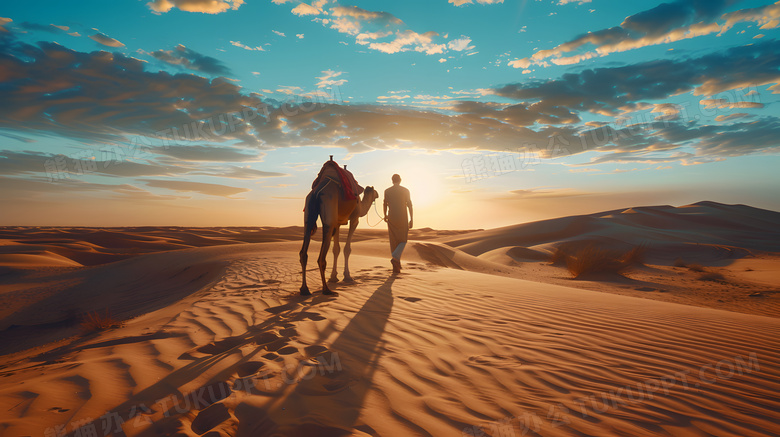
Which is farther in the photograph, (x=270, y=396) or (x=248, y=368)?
(x=248, y=368)

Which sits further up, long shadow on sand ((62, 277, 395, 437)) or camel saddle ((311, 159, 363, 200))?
camel saddle ((311, 159, 363, 200))

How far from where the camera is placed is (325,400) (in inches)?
98.6

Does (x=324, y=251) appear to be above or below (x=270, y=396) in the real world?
above

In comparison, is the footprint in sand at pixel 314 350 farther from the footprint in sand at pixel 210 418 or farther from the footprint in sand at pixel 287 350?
the footprint in sand at pixel 210 418

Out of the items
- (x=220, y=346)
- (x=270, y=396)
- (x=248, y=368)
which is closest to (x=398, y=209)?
(x=220, y=346)

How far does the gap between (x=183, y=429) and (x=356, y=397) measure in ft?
3.48

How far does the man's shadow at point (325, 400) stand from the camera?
2.18 metres

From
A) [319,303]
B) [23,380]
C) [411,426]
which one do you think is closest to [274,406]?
[411,426]

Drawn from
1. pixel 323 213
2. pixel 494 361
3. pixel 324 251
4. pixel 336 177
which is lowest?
pixel 494 361

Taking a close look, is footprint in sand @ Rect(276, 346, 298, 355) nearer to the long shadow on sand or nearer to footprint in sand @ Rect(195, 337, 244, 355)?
the long shadow on sand

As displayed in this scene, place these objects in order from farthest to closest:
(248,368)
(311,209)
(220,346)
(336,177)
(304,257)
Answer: (336,177)
(311,209)
(304,257)
(220,346)
(248,368)

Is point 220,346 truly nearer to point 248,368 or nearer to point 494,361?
point 248,368

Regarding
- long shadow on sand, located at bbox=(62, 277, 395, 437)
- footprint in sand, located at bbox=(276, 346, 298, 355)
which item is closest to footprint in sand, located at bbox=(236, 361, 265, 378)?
long shadow on sand, located at bbox=(62, 277, 395, 437)

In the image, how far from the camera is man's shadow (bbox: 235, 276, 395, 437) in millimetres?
2176
